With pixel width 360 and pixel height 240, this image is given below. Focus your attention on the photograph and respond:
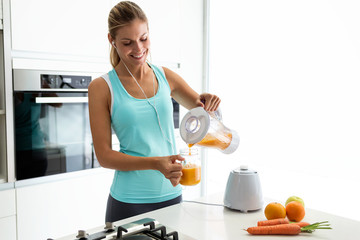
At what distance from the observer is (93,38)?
2.31 m

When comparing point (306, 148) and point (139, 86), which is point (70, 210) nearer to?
point (139, 86)

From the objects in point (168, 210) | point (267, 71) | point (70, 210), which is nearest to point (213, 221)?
point (168, 210)

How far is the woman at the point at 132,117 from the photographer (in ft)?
4.34

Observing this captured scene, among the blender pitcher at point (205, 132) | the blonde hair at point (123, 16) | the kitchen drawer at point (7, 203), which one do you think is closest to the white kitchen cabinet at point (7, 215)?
the kitchen drawer at point (7, 203)

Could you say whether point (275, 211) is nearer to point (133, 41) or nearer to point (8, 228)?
point (133, 41)

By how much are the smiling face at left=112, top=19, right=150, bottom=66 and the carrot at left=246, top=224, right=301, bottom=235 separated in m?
0.77

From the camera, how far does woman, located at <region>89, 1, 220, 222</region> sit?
4.34ft

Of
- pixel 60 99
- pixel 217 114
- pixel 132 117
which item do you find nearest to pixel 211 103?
pixel 217 114

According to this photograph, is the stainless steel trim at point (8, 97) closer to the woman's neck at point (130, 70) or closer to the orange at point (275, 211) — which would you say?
the woman's neck at point (130, 70)

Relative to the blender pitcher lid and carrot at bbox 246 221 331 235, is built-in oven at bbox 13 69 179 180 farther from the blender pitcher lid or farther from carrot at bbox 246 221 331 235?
carrot at bbox 246 221 331 235

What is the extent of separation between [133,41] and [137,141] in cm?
40

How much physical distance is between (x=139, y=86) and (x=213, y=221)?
629 millimetres

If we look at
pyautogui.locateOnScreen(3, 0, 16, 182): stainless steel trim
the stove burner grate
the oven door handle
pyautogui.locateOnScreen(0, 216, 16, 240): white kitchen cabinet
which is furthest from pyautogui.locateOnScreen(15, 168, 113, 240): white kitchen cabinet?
the stove burner grate

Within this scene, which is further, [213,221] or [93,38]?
[93,38]
